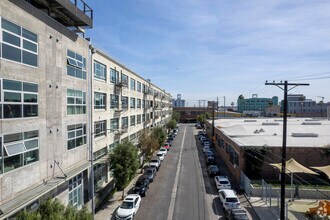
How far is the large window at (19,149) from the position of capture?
14078 mm

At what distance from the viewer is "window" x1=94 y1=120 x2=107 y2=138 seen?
88.0ft

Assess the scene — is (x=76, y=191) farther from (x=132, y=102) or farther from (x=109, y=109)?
(x=132, y=102)

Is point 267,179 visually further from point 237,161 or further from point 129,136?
point 129,136

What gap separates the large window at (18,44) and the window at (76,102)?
4.94 metres

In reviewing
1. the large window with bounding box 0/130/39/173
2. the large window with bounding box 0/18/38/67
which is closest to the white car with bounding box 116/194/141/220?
the large window with bounding box 0/130/39/173

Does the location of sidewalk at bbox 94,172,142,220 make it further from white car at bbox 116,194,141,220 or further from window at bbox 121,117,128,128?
window at bbox 121,117,128,128

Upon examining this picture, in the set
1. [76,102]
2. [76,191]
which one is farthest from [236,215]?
[76,102]

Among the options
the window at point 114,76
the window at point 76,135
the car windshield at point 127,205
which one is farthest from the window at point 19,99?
the window at point 114,76

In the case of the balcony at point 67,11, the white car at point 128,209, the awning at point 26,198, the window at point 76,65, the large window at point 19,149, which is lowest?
the white car at point 128,209

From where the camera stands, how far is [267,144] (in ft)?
114

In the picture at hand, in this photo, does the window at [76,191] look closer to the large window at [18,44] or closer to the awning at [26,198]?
the awning at [26,198]

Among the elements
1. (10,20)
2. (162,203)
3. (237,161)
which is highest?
(10,20)

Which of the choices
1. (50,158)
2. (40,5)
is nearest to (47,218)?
(50,158)

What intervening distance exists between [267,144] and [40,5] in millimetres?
28287
